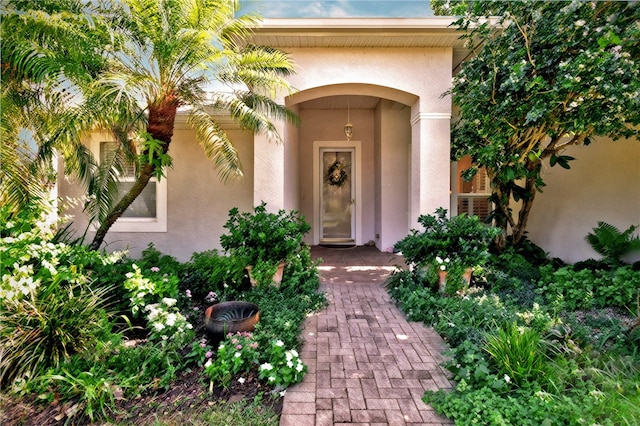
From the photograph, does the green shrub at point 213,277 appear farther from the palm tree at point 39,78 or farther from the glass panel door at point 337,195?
the glass panel door at point 337,195

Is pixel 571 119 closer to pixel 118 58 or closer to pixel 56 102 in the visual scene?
pixel 118 58

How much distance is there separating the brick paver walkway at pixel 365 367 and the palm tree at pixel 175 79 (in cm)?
285

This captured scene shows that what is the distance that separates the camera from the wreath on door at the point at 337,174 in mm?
8867

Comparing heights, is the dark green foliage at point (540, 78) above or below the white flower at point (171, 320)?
above

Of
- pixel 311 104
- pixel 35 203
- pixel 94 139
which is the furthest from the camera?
pixel 311 104

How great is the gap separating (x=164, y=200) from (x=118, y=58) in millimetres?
3031

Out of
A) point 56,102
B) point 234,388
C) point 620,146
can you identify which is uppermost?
point 56,102

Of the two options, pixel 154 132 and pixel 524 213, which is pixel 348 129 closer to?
pixel 524 213

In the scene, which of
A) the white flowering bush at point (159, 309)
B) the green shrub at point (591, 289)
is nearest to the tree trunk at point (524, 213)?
the green shrub at point (591, 289)

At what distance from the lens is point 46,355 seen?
8.73ft

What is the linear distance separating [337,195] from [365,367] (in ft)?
21.0

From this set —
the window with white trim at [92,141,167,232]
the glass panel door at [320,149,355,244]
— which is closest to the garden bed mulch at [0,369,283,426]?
the window with white trim at [92,141,167,232]

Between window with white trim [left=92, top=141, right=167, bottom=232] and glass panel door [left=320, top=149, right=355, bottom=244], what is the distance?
13.5 feet

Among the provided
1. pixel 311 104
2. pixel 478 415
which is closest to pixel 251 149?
pixel 311 104
